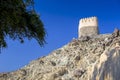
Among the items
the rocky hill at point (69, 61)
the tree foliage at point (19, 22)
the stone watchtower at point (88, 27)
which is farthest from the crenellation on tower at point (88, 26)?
the tree foliage at point (19, 22)

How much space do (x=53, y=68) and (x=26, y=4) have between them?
7219 cm

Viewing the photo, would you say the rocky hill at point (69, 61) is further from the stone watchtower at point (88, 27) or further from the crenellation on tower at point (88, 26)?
the crenellation on tower at point (88, 26)

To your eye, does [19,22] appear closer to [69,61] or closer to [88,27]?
[69,61]

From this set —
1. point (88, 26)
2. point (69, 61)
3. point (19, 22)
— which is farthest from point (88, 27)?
point (19, 22)

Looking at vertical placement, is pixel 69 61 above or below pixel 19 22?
above

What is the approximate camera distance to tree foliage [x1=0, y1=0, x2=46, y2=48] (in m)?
17.0

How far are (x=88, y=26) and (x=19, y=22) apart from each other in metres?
84.0

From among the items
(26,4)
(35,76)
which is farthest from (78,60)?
(26,4)

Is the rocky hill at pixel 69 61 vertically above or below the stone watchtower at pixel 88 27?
below

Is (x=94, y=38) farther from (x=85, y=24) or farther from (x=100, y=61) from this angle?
(x=100, y=61)

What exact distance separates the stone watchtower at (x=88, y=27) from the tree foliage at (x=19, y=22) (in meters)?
81.0

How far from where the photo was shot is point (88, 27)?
101 metres

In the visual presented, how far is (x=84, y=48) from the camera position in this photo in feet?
309

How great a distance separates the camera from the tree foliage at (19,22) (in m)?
17.0
